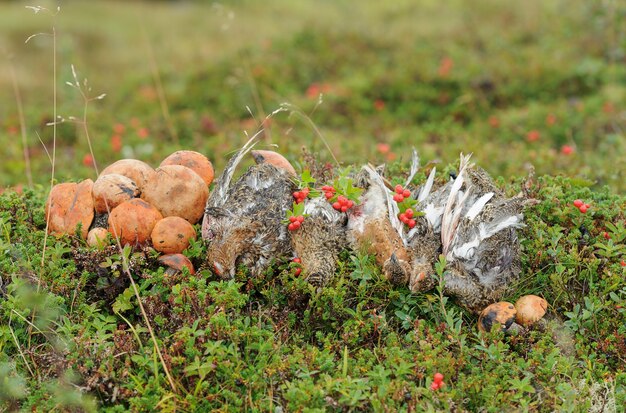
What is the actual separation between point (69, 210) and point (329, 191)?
1792 mm

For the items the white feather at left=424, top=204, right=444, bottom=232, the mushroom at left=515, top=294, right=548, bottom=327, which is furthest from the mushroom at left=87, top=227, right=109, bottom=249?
the mushroom at left=515, top=294, right=548, bottom=327

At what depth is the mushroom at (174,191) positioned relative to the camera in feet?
15.6

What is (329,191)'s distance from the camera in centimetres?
463

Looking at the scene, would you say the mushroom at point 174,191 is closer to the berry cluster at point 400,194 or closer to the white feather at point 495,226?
the berry cluster at point 400,194

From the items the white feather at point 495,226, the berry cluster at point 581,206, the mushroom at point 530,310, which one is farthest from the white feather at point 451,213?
the berry cluster at point 581,206

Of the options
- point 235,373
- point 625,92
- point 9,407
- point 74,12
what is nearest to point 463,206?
point 235,373

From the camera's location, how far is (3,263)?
453 cm

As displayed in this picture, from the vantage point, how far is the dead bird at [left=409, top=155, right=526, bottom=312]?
4391 mm

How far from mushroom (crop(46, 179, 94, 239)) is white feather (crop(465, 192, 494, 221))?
257cm

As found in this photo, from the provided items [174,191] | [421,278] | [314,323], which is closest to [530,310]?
[421,278]

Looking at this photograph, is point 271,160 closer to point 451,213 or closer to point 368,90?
point 451,213

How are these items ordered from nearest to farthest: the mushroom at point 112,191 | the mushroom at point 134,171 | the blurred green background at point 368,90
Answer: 1. the mushroom at point 112,191
2. the mushroom at point 134,171
3. the blurred green background at point 368,90

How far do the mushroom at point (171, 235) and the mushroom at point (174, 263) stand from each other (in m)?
0.08

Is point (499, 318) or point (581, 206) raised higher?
point (581, 206)
